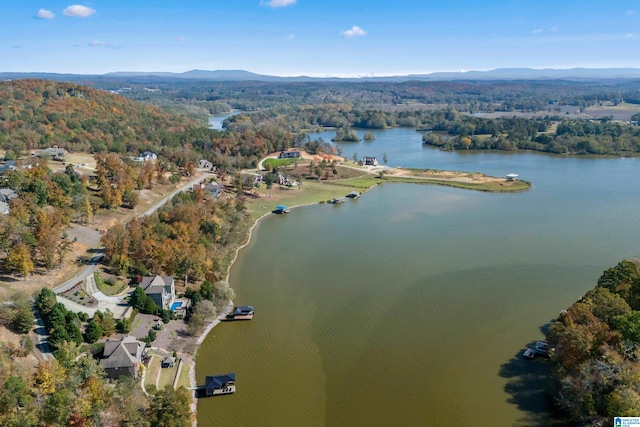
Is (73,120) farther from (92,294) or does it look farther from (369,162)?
(92,294)

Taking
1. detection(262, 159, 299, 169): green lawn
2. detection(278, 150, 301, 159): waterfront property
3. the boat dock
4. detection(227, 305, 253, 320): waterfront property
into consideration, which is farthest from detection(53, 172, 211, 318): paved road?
detection(278, 150, 301, 159): waterfront property

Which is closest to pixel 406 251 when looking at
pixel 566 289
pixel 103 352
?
pixel 566 289

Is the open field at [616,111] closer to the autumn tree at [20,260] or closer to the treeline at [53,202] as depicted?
the treeline at [53,202]

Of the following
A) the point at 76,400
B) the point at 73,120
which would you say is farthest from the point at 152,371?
the point at 73,120

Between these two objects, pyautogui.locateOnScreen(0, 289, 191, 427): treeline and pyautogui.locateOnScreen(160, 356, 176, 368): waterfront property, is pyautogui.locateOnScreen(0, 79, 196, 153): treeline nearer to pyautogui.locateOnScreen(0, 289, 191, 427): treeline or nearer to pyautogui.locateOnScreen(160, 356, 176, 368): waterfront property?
pyautogui.locateOnScreen(0, 289, 191, 427): treeline

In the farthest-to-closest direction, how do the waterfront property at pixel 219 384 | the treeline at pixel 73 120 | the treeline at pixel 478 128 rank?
the treeline at pixel 478 128 < the treeline at pixel 73 120 < the waterfront property at pixel 219 384

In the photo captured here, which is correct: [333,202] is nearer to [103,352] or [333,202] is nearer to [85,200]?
[85,200]

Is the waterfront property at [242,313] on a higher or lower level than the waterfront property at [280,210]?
lower

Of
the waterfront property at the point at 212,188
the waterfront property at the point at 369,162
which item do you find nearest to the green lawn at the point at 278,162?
the waterfront property at the point at 369,162
